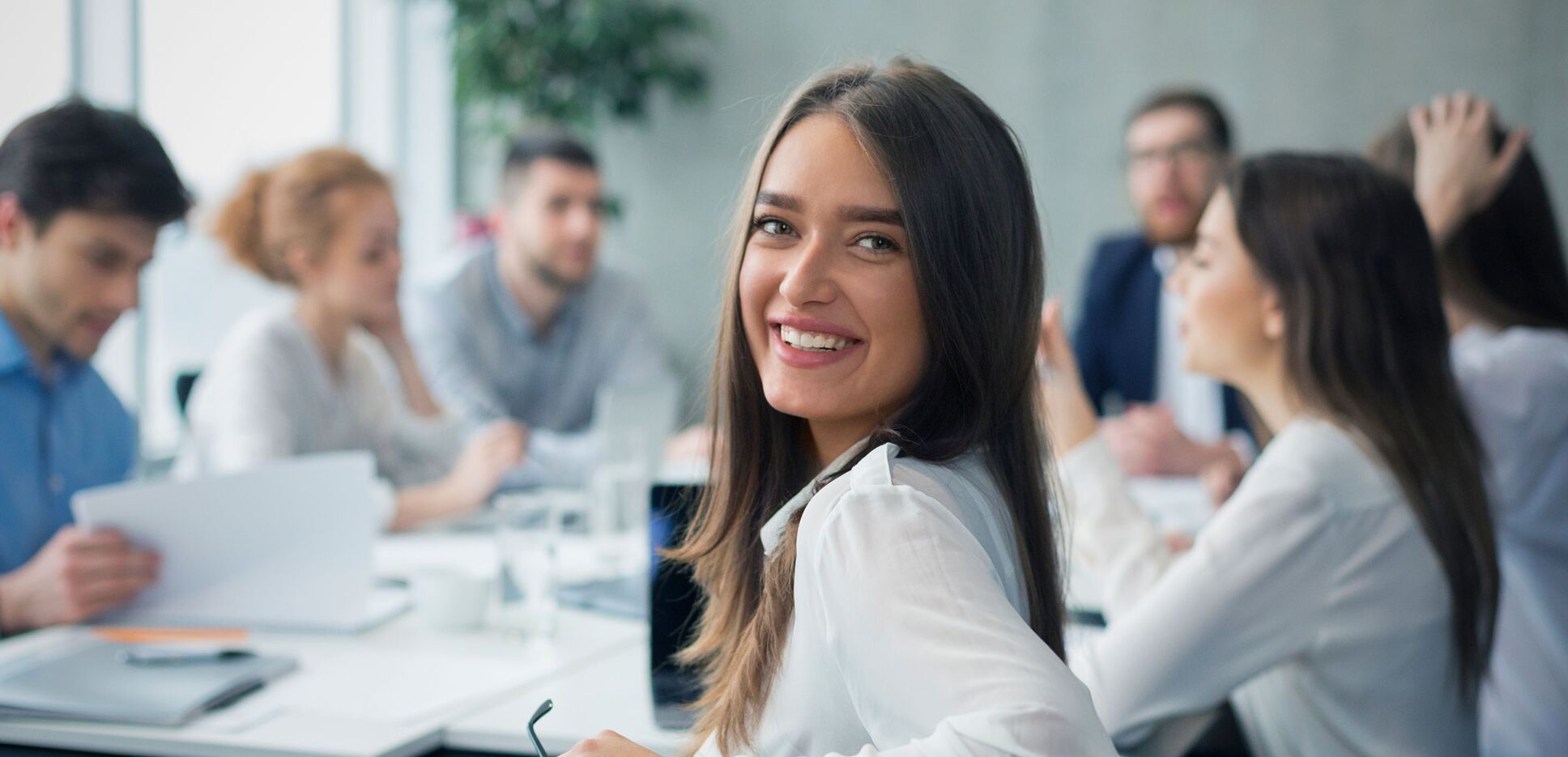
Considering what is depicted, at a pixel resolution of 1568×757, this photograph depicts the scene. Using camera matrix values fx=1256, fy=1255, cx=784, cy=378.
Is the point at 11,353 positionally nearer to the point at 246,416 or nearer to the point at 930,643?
the point at 246,416

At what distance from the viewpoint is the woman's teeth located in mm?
950

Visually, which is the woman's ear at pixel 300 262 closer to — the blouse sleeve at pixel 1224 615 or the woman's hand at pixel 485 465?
the woman's hand at pixel 485 465

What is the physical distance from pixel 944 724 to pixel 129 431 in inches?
74.9

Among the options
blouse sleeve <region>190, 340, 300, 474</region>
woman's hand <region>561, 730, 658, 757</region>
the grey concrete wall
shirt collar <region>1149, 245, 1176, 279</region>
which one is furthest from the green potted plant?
woman's hand <region>561, 730, 658, 757</region>

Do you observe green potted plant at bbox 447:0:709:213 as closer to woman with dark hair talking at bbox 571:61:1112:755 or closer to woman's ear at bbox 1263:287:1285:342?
woman's ear at bbox 1263:287:1285:342

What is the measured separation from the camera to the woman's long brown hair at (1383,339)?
4.88ft

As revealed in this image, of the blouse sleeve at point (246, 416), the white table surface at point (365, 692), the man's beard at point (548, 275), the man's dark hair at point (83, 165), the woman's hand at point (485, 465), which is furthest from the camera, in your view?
the man's beard at point (548, 275)

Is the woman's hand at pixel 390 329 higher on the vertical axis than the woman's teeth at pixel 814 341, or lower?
lower

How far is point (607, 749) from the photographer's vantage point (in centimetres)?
89

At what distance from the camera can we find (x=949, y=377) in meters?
0.96

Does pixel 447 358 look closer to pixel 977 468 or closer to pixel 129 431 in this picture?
pixel 129 431

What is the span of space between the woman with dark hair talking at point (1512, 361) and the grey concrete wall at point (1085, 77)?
7.81ft

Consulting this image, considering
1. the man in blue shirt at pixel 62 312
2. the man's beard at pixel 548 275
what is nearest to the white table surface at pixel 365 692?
the man in blue shirt at pixel 62 312

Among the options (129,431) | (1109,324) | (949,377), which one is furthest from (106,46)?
(949,377)
